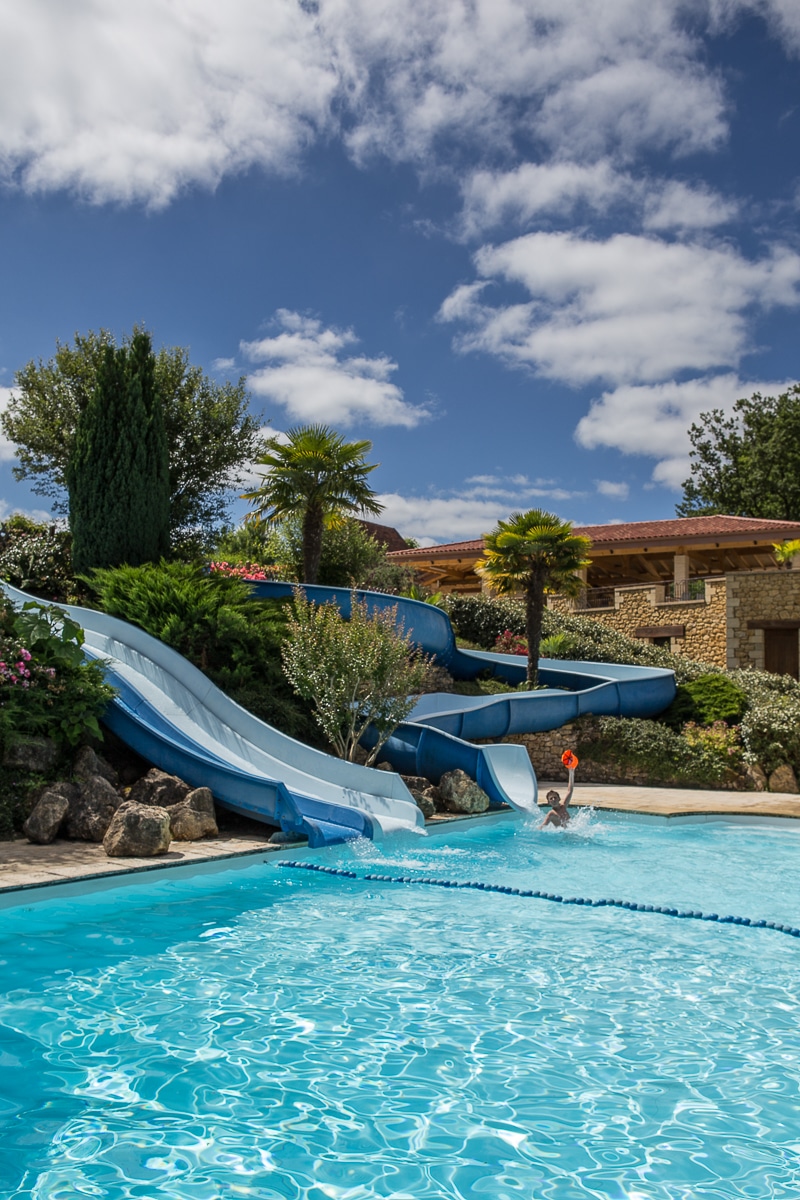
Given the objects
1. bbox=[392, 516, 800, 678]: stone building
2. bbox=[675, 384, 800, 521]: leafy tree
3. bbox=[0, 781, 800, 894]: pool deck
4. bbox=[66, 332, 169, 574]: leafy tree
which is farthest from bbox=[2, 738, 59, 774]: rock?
bbox=[675, 384, 800, 521]: leafy tree

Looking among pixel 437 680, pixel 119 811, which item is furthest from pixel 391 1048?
pixel 437 680

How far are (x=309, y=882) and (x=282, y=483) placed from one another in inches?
506

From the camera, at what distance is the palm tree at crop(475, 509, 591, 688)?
1956cm

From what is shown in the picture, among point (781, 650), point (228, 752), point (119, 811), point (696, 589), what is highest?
point (696, 589)

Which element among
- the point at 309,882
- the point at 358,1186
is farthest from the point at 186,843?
the point at 358,1186

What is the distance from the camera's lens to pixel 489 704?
631 inches

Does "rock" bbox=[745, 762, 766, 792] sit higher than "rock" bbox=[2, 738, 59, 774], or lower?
lower

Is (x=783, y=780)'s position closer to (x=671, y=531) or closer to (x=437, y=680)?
(x=437, y=680)

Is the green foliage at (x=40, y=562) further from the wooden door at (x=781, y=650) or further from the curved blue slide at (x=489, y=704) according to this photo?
the wooden door at (x=781, y=650)

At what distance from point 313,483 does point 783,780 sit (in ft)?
38.3

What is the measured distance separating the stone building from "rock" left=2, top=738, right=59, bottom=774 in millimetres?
17892

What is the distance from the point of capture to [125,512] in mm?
17203

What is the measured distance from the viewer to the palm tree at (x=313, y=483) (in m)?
20.4

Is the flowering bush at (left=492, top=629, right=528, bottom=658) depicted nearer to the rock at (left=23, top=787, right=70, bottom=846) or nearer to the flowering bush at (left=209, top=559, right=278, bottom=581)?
the flowering bush at (left=209, top=559, right=278, bottom=581)
